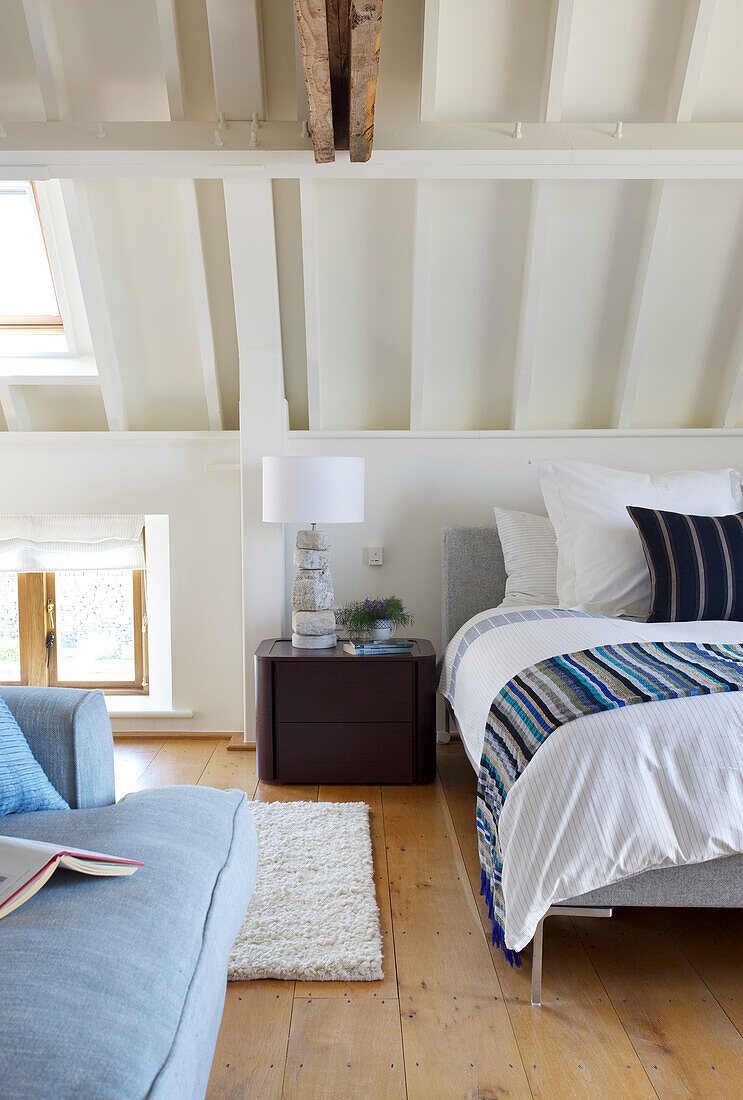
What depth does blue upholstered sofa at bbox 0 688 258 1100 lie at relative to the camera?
850 millimetres

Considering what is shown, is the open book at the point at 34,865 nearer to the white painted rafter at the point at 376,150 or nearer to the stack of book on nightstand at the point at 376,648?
the stack of book on nightstand at the point at 376,648

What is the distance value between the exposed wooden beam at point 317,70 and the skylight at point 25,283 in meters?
1.38

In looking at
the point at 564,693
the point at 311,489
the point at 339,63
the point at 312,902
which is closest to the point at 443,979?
the point at 312,902

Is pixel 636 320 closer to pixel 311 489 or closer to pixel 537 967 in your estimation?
→ pixel 311 489

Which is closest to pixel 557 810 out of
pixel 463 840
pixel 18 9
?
pixel 463 840

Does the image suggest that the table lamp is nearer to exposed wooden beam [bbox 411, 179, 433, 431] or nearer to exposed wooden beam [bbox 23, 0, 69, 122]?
exposed wooden beam [bbox 411, 179, 433, 431]

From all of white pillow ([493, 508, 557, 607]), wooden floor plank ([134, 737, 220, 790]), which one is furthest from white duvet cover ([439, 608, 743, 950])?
wooden floor plank ([134, 737, 220, 790])

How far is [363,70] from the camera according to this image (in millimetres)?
2092

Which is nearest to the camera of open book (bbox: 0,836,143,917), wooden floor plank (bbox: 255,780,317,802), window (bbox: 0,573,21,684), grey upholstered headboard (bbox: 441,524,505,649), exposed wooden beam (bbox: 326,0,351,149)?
open book (bbox: 0,836,143,917)

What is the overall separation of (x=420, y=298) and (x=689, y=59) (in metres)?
1.21

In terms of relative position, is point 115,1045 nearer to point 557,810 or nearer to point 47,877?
point 47,877

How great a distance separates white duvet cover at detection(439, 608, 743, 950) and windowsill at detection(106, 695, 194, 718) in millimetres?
2274

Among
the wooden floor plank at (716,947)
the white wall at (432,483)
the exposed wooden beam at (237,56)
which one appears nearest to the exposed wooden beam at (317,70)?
the exposed wooden beam at (237,56)

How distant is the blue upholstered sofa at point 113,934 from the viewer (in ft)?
2.79
